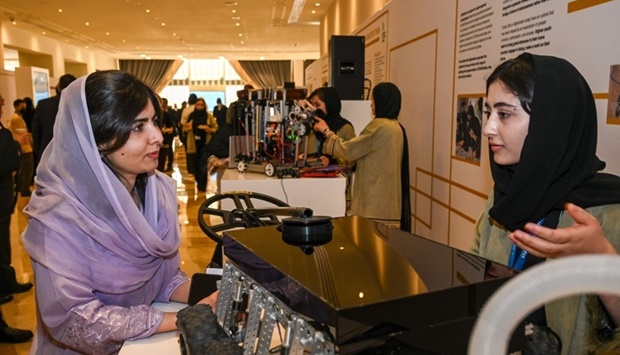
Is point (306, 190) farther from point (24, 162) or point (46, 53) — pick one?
Answer: point (46, 53)

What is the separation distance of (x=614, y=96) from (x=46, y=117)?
14.3ft

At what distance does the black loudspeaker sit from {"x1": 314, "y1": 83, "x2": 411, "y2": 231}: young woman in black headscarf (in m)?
1.79

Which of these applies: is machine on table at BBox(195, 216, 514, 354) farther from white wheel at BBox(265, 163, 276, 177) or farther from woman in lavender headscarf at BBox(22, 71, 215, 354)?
white wheel at BBox(265, 163, 276, 177)

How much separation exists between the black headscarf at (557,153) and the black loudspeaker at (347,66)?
4.30 meters

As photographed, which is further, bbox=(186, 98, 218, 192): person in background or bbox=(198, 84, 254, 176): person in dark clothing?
bbox=(186, 98, 218, 192): person in background

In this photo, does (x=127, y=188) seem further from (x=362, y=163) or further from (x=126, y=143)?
(x=362, y=163)

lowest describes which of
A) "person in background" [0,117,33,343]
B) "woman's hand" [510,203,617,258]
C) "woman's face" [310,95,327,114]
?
"person in background" [0,117,33,343]

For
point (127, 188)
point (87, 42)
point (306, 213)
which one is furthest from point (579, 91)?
point (87, 42)

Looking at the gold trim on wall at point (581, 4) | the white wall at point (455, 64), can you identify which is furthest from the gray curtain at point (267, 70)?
the gold trim on wall at point (581, 4)

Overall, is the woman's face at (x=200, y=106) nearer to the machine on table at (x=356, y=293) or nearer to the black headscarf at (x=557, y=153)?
the black headscarf at (x=557, y=153)

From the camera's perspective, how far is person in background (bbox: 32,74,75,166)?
4418 millimetres

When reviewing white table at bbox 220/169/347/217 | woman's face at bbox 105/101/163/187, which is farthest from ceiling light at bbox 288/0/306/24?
woman's face at bbox 105/101/163/187

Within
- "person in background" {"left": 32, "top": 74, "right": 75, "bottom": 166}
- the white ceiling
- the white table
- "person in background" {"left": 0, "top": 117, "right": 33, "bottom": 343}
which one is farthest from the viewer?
the white ceiling

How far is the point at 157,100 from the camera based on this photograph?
1570 millimetres
